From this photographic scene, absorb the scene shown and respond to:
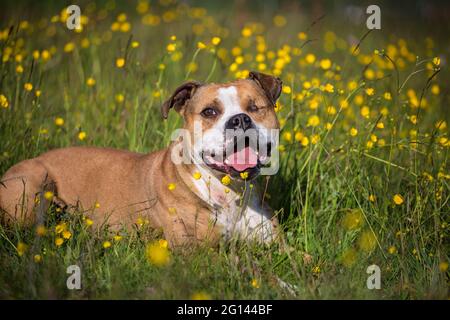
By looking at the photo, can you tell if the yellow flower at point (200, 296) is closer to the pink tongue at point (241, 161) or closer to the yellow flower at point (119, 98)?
the pink tongue at point (241, 161)

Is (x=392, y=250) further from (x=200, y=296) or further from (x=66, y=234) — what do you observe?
(x=66, y=234)

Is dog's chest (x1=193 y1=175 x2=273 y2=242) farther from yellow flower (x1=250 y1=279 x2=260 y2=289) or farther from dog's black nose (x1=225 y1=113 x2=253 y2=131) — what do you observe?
yellow flower (x1=250 y1=279 x2=260 y2=289)

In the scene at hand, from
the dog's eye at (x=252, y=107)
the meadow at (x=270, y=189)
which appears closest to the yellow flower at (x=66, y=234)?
the meadow at (x=270, y=189)

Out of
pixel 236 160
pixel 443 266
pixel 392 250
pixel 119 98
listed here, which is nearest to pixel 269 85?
pixel 236 160

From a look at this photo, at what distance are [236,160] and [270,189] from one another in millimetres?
1144

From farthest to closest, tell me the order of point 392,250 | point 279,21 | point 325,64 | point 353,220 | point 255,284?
point 279,21 < point 325,64 < point 353,220 < point 392,250 < point 255,284

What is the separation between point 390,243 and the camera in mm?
4312

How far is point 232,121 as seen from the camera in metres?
4.26

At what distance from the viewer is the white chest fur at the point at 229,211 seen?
14.8 feet

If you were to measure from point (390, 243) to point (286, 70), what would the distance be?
3918 mm

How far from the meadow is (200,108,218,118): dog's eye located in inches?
30.6

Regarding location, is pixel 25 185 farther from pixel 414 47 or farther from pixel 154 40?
pixel 414 47
